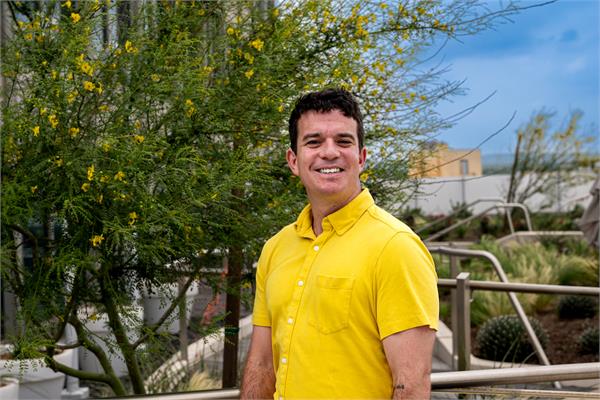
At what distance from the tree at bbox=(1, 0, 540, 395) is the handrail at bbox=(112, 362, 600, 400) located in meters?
1.24

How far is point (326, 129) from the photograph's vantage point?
7.17 feet

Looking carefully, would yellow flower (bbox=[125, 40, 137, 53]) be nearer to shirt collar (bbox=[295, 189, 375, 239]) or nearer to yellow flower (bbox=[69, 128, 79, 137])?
yellow flower (bbox=[69, 128, 79, 137])

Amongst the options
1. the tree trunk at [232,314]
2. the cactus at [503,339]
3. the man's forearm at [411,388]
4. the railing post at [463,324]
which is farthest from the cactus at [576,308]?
the man's forearm at [411,388]

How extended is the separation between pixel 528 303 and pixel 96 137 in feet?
23.8

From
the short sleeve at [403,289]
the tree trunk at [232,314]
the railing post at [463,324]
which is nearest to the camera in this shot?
the short sleeve at [403,289]

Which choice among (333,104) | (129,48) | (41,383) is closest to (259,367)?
(333,104)

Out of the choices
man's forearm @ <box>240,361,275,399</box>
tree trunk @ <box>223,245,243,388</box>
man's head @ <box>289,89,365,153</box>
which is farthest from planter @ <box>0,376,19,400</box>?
man's head @ <box>289,89,365,153</box>

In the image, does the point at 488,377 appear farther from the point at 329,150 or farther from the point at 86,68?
the point at 86,68

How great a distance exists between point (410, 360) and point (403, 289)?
0.57 ft

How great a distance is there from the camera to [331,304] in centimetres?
200

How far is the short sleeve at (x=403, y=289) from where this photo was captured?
1.88 m

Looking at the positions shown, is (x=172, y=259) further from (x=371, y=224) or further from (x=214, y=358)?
(x=214, y=358)

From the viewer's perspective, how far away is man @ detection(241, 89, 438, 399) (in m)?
1.90

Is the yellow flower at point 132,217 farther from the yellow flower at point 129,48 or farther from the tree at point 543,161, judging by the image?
the tree at point 543,161
